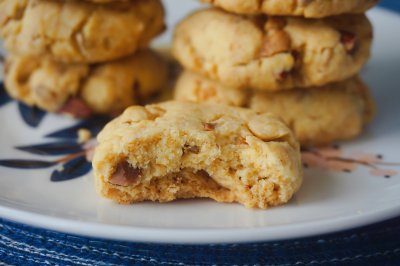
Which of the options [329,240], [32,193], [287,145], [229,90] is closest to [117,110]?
[229,90]

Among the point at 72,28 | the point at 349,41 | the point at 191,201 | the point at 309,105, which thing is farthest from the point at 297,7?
the point at 72,28

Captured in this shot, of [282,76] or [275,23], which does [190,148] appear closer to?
[282,76]

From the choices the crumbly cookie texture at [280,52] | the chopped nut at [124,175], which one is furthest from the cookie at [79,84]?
the chopped nut at [124,175]

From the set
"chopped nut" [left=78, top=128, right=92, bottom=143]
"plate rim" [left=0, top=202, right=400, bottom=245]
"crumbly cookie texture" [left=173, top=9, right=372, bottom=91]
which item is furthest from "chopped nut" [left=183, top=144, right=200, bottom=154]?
"chopped nut" [left=78, top=128, right=92, bottom=143]

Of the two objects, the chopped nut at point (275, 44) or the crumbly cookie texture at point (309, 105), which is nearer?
the chopped nut at point (275, 44)

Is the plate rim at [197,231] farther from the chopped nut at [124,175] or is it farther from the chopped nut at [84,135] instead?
the chopped nut at [84,135]

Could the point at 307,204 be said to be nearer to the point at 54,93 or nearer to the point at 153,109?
the point at 153,109
